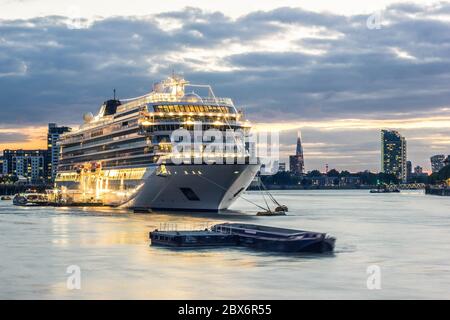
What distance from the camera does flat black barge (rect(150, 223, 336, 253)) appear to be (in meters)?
63.5

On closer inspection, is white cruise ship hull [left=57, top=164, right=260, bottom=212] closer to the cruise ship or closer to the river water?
the cruise ship

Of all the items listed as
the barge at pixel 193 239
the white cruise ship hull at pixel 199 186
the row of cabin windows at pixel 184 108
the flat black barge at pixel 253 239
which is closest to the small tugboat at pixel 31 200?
the row of cabin windows at pixel 184 108

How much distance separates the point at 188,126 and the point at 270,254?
156 ft

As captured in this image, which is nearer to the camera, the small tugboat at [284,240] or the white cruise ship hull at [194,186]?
the small tugboat at [284,240]

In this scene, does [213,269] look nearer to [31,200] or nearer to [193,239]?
[193,239]

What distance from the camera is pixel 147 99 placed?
114 m

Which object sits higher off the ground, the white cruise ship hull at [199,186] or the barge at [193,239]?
the white cruise ship hull at [199,186]

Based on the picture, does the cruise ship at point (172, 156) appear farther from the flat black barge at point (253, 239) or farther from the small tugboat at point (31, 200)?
the small tugboat at point (31, 200)

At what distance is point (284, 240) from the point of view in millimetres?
64312

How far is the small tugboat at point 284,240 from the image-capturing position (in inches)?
2489

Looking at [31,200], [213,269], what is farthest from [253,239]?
[31,200]

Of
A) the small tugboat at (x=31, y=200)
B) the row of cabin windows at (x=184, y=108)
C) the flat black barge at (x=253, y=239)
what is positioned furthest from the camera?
the small tugboat at (x=31, y=200)
